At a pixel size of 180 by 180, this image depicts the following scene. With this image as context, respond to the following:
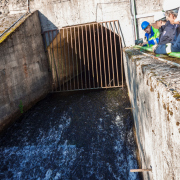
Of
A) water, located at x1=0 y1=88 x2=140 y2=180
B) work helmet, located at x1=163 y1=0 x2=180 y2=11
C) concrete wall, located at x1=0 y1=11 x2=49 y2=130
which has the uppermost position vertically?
work helmet, located at x1=163 y1=0 x2=180 y2=11

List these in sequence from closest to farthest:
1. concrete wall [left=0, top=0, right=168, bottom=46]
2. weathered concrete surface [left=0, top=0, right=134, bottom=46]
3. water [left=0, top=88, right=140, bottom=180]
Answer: water [left=0, top=88, right=140, bottom=180] < concrete wall [left=0, top=0, right=168, bottom=46] < weathered concrete surface [left=0, top=0, right=134, bottom=46]

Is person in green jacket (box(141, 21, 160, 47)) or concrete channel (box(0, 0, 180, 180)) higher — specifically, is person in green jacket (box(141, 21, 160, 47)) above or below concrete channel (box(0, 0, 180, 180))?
above

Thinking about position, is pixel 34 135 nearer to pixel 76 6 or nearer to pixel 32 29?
pixel 32 29

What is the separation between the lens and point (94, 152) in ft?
15.0

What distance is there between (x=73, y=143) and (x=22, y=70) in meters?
3.31

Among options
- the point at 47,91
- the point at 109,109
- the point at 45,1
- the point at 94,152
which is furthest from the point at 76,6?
the point at 94,152

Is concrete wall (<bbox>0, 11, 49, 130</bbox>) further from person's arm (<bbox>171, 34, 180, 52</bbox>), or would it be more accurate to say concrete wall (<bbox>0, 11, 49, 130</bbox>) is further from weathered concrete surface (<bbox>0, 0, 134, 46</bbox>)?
person's arm (<bbox>171, 34, 180, 52</bbox>)

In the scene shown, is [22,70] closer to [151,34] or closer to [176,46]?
[151,34]

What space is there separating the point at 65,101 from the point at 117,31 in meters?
3.13

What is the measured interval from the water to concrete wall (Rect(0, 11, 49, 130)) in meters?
0.52

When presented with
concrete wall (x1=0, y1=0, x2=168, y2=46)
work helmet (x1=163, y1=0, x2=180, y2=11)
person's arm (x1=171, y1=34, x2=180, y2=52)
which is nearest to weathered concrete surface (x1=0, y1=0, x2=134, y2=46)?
concrete wall (x1=0, y1=0, x2=168, y2=46)

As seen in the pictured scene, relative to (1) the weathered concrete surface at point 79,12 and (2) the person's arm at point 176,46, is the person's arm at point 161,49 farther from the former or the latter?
(1) the weathered concrete surface at point 79,12

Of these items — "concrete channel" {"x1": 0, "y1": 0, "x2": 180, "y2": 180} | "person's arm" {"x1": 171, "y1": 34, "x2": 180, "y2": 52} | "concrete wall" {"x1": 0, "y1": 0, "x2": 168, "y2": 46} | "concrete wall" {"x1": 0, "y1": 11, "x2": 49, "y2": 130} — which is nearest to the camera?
"concrete channel" {"x1": 0, "y1": 0, "x2": 180, "y2": 180}

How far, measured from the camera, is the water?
4.21 meters
